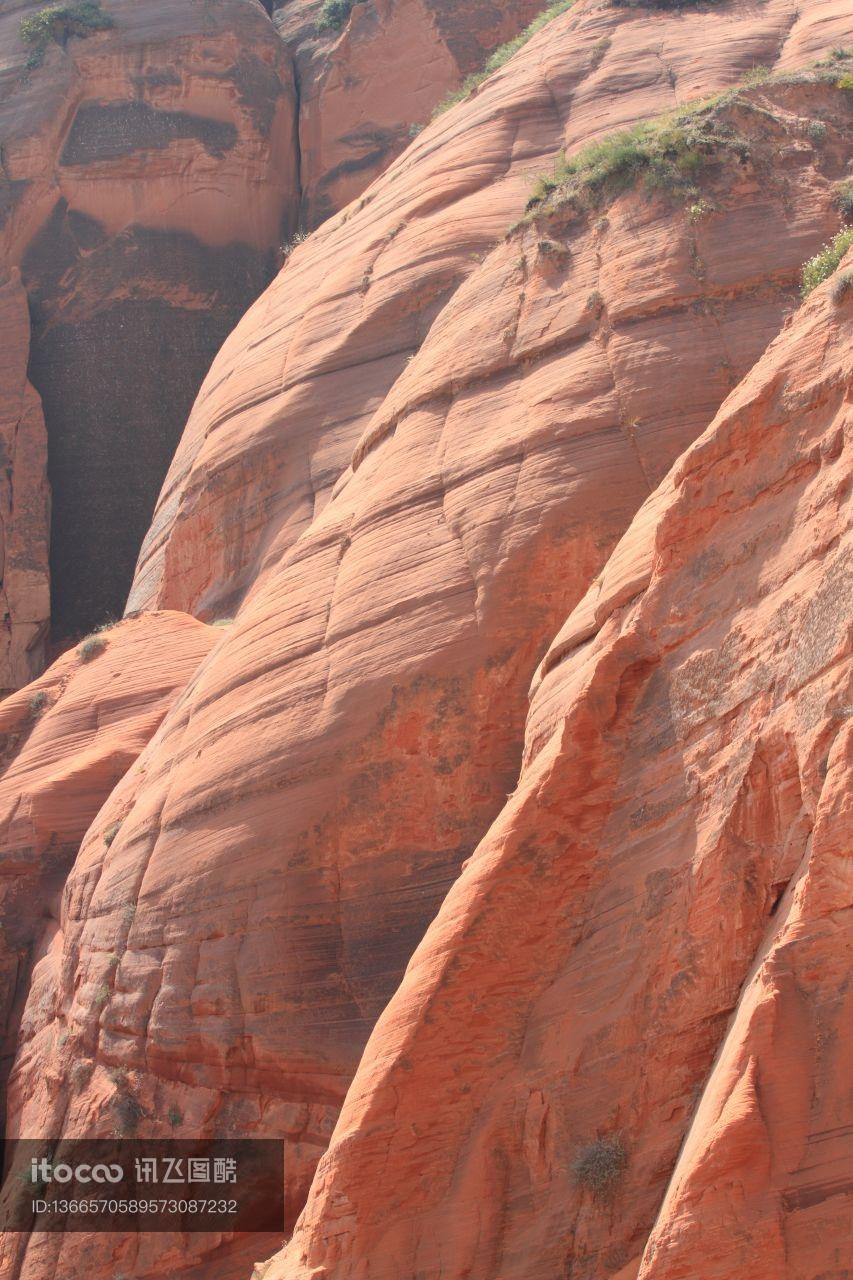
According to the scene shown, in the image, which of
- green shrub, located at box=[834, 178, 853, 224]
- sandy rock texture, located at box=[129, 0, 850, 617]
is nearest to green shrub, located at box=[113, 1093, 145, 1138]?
sandy rock texture, located at box=[129, 0, 850, 617]

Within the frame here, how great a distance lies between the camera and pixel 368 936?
13.1 metres

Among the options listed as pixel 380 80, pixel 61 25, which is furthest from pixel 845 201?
pixel 61 25

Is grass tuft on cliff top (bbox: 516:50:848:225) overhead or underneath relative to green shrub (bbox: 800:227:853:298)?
overhead

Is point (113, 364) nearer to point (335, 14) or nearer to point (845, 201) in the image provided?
point (335, 14)

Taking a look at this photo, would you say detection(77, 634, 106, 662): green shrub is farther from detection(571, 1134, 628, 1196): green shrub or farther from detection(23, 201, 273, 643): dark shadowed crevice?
detection(571, 1134, 628, 1196): green shrub

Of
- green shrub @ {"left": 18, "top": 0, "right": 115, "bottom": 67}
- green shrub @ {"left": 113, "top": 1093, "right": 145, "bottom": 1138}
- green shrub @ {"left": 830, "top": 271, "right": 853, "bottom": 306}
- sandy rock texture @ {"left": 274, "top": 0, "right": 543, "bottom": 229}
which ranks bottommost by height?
green shrub @ {"left": 113, "top": 1093, "right": 145, "bottom": 1138}

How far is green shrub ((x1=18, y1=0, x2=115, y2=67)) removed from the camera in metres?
30.6

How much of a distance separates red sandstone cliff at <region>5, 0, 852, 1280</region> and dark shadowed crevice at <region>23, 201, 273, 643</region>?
767 cm

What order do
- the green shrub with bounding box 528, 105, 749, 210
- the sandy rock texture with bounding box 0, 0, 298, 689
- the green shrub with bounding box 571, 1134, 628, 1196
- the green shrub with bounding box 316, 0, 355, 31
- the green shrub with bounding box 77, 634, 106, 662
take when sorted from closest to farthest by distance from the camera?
the green shrub with bounding box 571, 1134, 628, 1196, the green shrub with bounding box 528, 105, 749, 210, the green shrub with bounding box 77, 634, 106, 662, the sandy rock texture with bounding box 0, 0, 298, 689, the green shrub with bounding box 316, 0, 355, 31

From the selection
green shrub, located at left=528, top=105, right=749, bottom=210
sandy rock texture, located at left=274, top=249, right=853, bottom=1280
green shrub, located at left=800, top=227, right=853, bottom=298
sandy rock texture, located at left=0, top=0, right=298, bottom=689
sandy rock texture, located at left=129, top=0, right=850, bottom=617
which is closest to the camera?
sandy rock texture, located at left=274, top=249, right=853, bottom=1280

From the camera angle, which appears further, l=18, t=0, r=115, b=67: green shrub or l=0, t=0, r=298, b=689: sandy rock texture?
l=18, t=0, r=115, b=67: green shrub

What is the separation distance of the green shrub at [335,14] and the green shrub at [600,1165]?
91.0 ft

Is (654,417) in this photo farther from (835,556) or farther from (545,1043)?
(545,1043)

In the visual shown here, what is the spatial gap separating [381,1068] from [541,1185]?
4.23ft
